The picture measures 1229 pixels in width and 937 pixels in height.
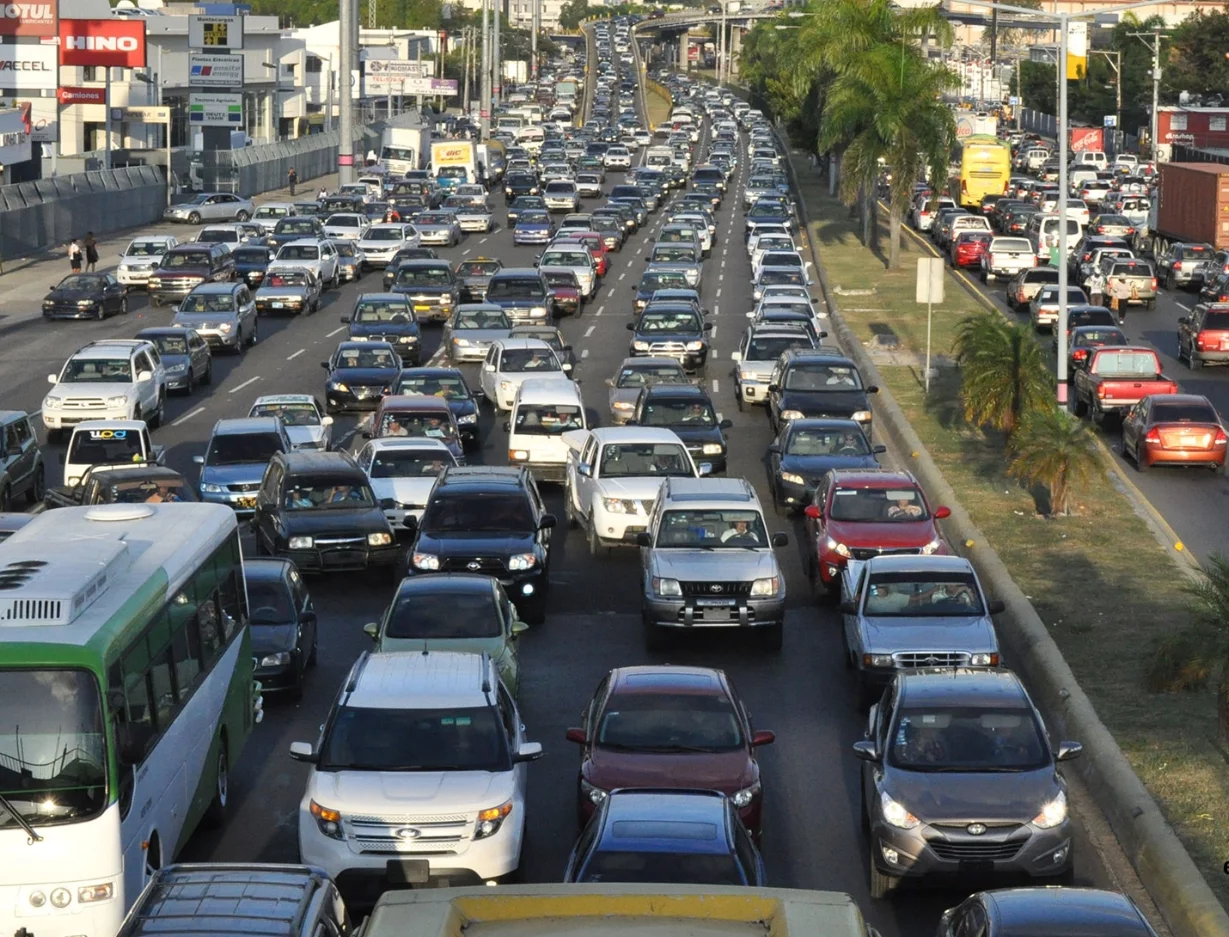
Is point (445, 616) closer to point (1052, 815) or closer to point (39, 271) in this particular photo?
point (1052, 815)

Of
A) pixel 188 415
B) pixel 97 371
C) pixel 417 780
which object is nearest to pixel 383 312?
pixel 188 415

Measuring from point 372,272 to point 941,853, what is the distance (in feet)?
175

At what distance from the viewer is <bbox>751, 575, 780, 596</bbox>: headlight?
69.6 ft

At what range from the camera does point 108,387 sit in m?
34.9

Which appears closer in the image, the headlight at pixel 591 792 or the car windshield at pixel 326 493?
the headlight at pixel 591 792

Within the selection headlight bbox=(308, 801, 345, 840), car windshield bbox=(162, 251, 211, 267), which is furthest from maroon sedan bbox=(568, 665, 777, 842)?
car windshield bbox=(162, 251, 211, 267)

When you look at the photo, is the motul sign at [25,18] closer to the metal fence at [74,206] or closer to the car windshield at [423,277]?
the metal fence at [74,206]

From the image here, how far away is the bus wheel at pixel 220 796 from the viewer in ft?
51.0

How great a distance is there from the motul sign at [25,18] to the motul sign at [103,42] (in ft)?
25.2

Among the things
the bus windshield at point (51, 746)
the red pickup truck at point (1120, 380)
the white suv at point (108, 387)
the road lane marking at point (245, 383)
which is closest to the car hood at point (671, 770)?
the bus windshield at point (51, 746)

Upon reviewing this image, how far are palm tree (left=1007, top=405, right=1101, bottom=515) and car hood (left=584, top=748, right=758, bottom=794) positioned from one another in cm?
1397

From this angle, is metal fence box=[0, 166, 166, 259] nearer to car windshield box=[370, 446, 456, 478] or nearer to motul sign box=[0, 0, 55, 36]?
motul sign box=[0, 0, 55, 36]

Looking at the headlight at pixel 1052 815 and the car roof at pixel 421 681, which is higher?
the car roof at pixel 421 681

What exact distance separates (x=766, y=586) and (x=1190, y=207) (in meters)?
46.6
